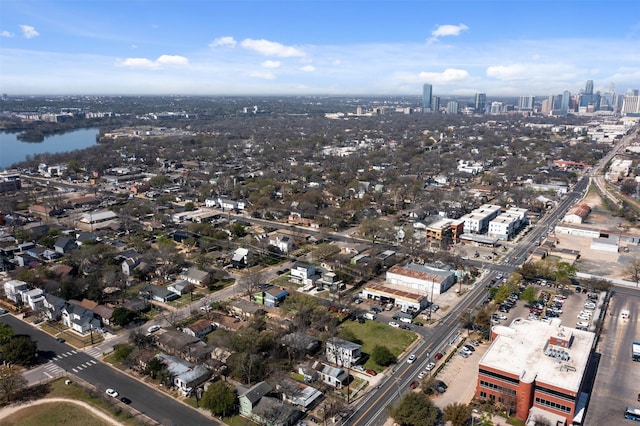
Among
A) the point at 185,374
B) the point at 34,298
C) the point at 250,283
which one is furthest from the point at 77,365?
the point at 250,283

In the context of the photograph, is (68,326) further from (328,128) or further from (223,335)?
(328,128)

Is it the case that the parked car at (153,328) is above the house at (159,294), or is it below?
below

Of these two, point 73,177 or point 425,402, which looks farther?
point 73,177

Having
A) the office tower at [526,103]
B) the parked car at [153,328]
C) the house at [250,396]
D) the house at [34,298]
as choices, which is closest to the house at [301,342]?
the house at [250,396]

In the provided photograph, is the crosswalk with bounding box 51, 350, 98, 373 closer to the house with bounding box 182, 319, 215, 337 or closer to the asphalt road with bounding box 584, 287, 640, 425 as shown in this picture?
the house with bounding box 182, 319, 215, 337

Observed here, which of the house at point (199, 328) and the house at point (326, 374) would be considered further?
the house at point (199, 328)

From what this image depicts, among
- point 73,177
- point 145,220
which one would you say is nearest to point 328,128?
point 73,177

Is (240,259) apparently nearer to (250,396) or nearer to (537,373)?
(250,396)

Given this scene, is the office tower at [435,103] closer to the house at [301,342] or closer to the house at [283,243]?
the house at [283,243]
